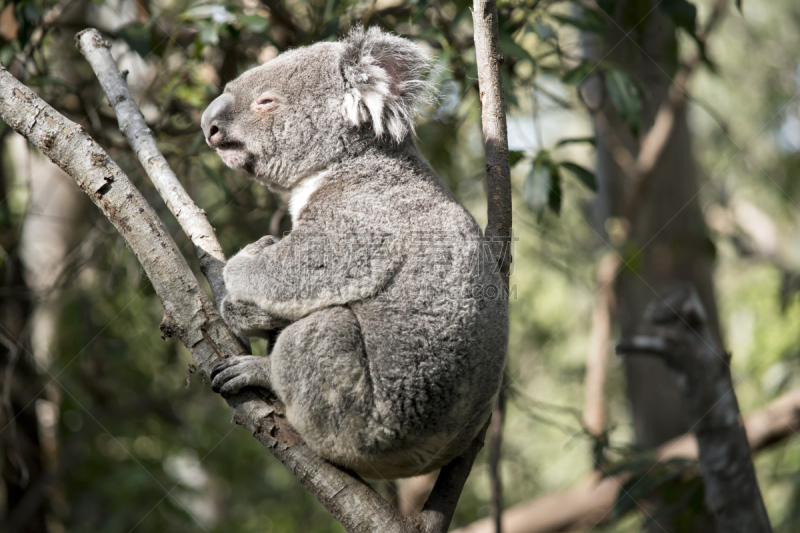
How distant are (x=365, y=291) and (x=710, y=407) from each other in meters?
2.16

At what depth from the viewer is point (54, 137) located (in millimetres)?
2064

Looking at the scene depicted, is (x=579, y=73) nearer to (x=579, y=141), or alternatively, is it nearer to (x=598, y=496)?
(x=579, y=141)

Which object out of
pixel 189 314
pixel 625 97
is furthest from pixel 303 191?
pixel 625 97

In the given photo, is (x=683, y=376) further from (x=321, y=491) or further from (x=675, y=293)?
(x=321, y=491)

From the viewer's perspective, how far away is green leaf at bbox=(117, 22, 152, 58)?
313 centimetres

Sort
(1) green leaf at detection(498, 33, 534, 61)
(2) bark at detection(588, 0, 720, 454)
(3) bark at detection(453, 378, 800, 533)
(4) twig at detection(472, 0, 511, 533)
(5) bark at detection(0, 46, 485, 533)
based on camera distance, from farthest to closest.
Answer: (2) bark at detection(588, 0, 720, 454), (3) bark at detection(453, 378, 800, 533), (1) green leaf at detection(498, 33, 534, 61), (4) twig at detection(472, 0, 511, 533), (5) bark at detection(0, 46, 485, 533)

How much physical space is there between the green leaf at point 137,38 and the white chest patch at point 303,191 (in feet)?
3.95

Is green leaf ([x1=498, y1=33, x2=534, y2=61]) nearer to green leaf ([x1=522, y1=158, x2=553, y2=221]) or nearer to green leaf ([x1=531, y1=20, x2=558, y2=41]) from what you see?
green leaf ([x1=531, y1=20, x2=558, y2=41])

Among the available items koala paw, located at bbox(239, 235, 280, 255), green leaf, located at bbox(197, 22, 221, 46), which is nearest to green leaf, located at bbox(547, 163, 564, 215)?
koala paw, located at bbox(239, 235, 280, 255)

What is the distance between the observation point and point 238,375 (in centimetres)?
198

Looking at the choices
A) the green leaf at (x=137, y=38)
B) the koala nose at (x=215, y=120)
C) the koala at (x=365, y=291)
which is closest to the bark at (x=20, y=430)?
the green leaf at (x=137, y=38)

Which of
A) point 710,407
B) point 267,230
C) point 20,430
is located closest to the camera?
point 710,407

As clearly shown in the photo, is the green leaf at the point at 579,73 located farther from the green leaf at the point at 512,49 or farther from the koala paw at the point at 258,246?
the koala paw at the point at 258,246

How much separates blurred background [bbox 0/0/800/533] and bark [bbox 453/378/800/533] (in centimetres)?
8
